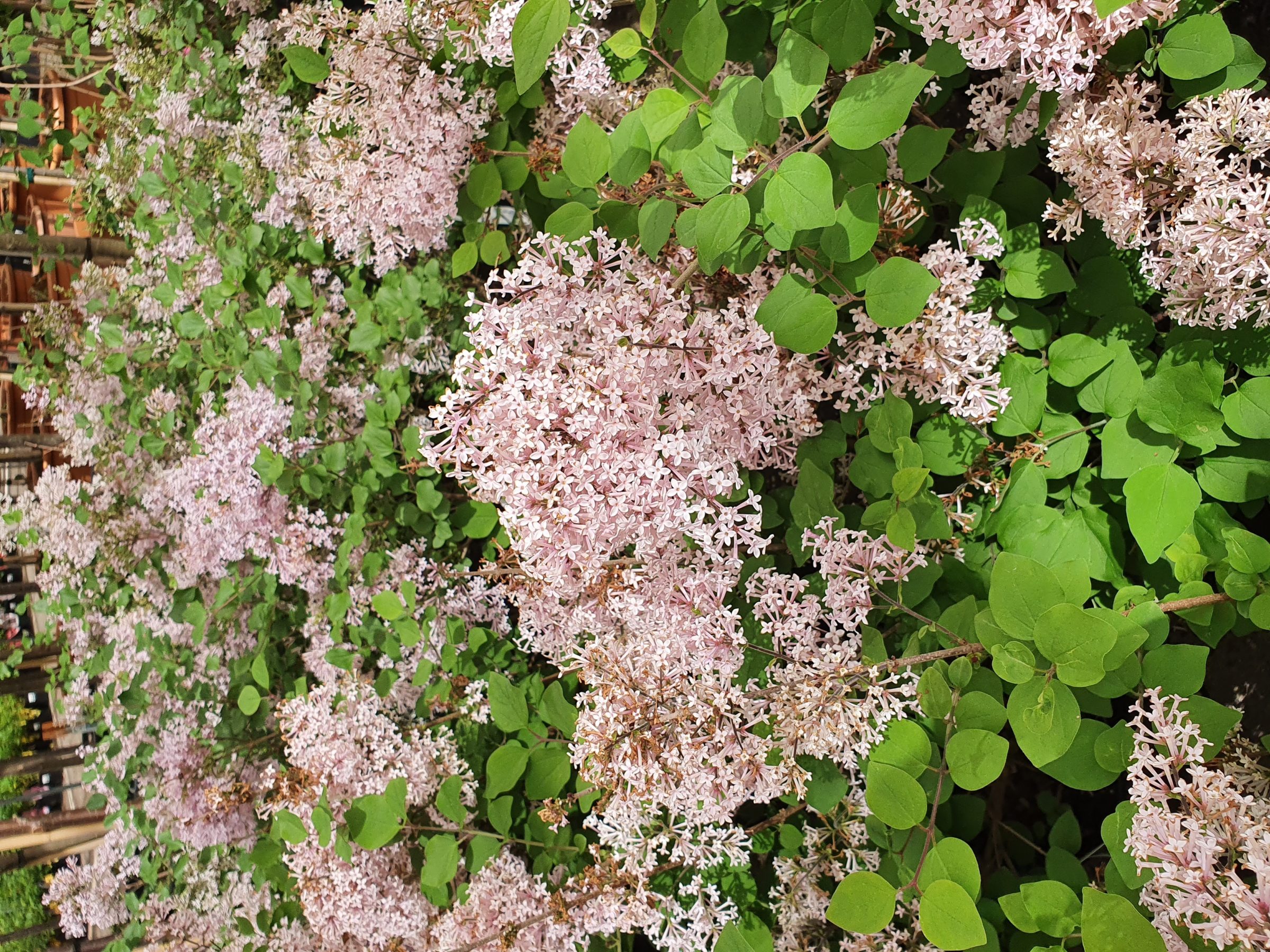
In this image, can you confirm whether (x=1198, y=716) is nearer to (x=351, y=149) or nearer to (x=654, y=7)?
(x=654, y=7)

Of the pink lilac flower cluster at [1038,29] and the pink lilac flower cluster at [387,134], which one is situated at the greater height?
the pink lilac flower cluster at [1038,29]

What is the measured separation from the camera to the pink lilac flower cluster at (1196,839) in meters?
0.78

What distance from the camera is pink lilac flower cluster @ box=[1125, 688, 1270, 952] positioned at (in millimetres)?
781

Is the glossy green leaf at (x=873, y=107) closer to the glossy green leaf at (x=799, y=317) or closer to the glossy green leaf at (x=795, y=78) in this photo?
the glossy green leaf at (x=795, y=78)

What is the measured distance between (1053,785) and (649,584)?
1.29 meters

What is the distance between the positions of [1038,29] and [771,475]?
3.45 feet

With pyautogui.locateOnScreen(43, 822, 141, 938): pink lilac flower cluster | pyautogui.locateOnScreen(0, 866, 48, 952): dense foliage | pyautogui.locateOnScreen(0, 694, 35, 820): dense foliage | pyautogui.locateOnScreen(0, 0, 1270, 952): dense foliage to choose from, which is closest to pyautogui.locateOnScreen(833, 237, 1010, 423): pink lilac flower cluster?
pyautogui.locateOnScreen(0, 0, 1270, 952): dense foliage

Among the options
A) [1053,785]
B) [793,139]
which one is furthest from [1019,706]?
[1053,785]

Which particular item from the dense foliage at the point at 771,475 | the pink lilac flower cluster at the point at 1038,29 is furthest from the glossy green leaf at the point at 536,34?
the pink lilac flower cluster at the point at 1038,29

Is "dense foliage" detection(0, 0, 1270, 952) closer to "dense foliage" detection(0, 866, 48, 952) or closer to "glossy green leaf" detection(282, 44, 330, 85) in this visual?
"glossy green leaf" detection(282, 44, 330, 85)

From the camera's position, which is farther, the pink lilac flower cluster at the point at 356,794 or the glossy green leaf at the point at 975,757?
the pink lilac flower cluster at the point at 356,794

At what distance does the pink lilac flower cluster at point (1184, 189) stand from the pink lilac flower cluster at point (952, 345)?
0.15 metres

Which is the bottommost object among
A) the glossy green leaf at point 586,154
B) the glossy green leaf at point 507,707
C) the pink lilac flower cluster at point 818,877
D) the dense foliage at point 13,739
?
the dense foliage at point 13,739

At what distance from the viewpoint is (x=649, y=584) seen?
4.14 feet
